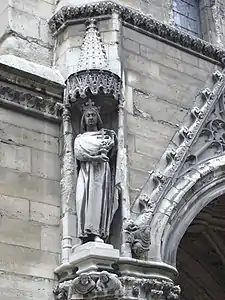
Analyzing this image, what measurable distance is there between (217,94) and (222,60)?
0.72 meters

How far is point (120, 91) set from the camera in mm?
7875

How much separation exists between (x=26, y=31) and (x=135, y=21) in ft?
4.18

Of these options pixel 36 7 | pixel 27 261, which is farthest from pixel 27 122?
pixel 36 7

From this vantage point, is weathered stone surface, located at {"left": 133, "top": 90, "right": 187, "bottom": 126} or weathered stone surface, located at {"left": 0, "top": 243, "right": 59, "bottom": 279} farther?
weathered stone surface, located at {"left": 133, "top": 90, "right": 187, "bottom": 126}

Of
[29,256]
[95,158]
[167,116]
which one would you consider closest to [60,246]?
[29,256]

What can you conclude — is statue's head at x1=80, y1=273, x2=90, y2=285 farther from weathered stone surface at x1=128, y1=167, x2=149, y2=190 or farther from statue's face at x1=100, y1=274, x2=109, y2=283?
weathered stone surface at x1=128, y1=167, x2=149, y2=190

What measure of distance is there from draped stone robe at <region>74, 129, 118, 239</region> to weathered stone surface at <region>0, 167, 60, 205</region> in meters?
0.31

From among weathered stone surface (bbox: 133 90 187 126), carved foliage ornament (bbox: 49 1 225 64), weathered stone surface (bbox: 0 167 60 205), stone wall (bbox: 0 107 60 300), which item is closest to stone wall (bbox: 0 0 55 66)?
carved foliage ornament (bbox: 49 1 225 64)

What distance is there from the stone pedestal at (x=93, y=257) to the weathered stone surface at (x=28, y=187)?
29.2 inches

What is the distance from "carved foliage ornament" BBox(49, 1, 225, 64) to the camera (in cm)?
846

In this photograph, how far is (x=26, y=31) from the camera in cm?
849

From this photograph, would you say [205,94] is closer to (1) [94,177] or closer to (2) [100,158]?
(2) [100,158]

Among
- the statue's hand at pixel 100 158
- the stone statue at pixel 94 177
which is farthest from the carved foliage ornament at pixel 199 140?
the statue's hand at pixel 100 158

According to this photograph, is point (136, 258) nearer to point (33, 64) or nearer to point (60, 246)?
point (60, 246)
